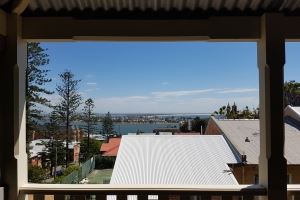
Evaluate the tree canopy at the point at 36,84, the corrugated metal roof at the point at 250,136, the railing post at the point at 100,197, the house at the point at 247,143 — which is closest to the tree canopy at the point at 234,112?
the corrugated metal roof at the point at 250,136

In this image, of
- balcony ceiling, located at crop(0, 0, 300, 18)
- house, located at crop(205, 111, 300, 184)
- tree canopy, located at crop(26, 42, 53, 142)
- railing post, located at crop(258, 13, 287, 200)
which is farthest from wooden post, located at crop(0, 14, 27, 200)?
tree canopy, located at crop(26, 42, 53, 142)

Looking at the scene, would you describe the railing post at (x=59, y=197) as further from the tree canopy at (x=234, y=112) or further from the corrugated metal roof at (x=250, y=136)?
the tree canopy at (x=234, y=112)

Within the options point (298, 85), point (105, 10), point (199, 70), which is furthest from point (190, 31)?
point (199, 70)

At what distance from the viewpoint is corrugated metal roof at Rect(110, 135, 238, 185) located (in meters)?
8.94

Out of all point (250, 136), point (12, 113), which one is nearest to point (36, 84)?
point (250, 136)

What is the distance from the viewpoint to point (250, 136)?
934 centimetres

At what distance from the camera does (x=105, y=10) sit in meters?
2.72

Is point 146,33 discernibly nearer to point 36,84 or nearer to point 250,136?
point 250,136

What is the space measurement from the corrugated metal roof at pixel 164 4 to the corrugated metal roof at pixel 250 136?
497cm

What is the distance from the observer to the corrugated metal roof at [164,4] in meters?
2.60

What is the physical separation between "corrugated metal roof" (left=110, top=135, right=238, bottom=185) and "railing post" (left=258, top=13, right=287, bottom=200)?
18.4ft

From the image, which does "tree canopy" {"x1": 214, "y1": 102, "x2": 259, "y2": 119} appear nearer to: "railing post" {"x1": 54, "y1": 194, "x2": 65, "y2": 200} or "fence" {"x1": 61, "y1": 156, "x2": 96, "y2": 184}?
"fence" {"x1": 61, "y1": 156, "x2": 96, "y2": 184}

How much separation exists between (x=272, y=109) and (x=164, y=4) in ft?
3.56

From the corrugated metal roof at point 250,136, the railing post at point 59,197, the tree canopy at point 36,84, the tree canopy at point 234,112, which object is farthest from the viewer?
the tree canopy at point 234,112
